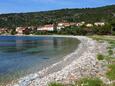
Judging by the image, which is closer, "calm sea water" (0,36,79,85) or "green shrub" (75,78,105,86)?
"green shrub" (75,78,105,86)

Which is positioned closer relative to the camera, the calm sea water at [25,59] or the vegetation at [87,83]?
Result: the vegetation at [87,83]

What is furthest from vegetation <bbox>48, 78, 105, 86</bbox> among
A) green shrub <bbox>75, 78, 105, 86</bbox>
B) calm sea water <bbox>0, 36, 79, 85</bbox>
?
calm sea water <bbox>0, 36, 79, 85</bbox>

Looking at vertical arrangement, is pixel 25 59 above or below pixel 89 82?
below

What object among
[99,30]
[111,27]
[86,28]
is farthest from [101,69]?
[86,28]

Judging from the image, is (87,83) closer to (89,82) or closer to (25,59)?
(89,82)

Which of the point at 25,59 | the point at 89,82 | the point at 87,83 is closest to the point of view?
the point at 87,83

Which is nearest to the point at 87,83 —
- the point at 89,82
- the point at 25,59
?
the point at 89,82

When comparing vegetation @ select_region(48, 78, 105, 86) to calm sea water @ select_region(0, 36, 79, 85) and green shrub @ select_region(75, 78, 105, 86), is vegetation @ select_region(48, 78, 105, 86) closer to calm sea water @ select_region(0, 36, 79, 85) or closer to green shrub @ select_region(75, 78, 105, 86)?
green shrub @ select_region(75, 78, 105, 86)

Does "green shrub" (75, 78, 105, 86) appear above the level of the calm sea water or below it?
above

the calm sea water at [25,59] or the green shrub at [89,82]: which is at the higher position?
the green shrub at [89,82]

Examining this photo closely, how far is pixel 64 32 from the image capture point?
598 ft

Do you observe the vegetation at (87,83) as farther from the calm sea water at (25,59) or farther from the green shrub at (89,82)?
the calm sea water at (25,59)

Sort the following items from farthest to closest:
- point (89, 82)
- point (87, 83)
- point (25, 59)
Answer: point (25, 59) → point (89, 82) → point (87, 83)

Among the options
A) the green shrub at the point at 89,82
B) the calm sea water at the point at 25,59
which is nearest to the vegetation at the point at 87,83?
the green shrub at the point at 89,82
